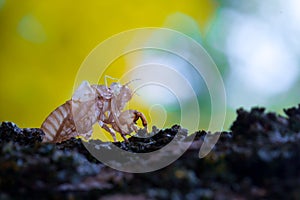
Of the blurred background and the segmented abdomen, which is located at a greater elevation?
the blurred background

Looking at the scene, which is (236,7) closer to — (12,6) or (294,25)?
(294,25)

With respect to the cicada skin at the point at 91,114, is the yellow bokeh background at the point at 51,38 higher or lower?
higher

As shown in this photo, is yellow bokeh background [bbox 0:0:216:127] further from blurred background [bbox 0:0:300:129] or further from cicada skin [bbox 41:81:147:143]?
cicada skin [bbox 41:81:147:143]

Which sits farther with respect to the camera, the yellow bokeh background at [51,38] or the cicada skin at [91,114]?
the yellow bokeh background at [51,38]

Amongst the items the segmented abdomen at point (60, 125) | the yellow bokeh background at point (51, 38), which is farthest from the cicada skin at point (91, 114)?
the yellow bokeh background at point (51, 38)

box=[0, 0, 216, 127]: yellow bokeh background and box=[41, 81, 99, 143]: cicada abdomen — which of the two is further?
box=[0, 0, 216, 127]: yellow bokeh background

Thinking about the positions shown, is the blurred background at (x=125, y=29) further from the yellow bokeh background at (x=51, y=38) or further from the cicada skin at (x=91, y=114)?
the cicada skin at (x=91, y=114)

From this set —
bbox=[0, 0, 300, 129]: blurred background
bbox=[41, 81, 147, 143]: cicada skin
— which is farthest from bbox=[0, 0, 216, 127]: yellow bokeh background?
bbox=[41, 81, 147, 143]: cicada skin

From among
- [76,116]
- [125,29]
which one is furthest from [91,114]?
[125,29]
